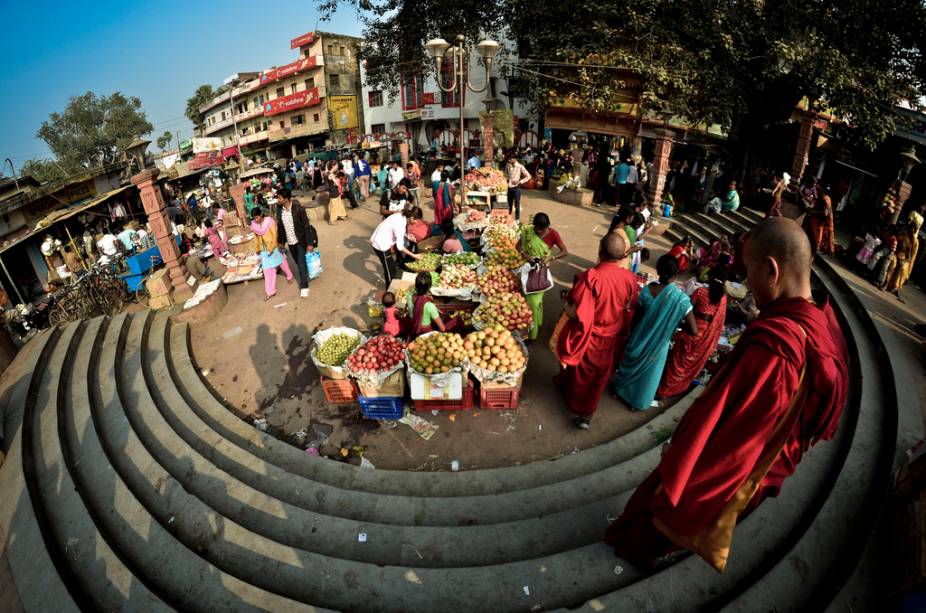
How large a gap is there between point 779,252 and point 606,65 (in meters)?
12.5

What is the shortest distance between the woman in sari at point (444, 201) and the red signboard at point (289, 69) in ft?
107

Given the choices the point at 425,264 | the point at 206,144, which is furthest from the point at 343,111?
the point at 425,264

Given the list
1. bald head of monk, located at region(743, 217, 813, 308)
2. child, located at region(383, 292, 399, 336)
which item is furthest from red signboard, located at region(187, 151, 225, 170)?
bald head of monk, located at region(743, 217, 813, 308)

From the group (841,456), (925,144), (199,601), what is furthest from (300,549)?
(925,144)

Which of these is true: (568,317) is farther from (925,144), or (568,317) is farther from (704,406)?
(925,144)

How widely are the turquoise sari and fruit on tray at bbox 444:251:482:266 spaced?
3186 millimetres

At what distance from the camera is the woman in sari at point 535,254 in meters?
6.03

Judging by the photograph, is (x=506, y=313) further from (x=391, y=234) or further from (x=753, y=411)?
(x=753, y=411)

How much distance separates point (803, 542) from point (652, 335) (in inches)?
87.2

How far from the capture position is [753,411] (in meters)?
2.09

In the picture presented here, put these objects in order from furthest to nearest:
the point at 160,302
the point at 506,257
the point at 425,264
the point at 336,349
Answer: the point at 160,302, the point at 425,264, the point at 506,257, the point at 336,349

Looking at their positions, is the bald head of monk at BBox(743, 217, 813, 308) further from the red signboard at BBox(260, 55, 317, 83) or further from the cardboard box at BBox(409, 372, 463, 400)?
the red signboard at BBox(260, 55, 317, 83)

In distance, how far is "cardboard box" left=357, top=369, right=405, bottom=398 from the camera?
4.88 meters

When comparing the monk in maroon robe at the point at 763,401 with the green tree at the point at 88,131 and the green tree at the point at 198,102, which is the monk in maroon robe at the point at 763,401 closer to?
the green tree at the point at 88,131
